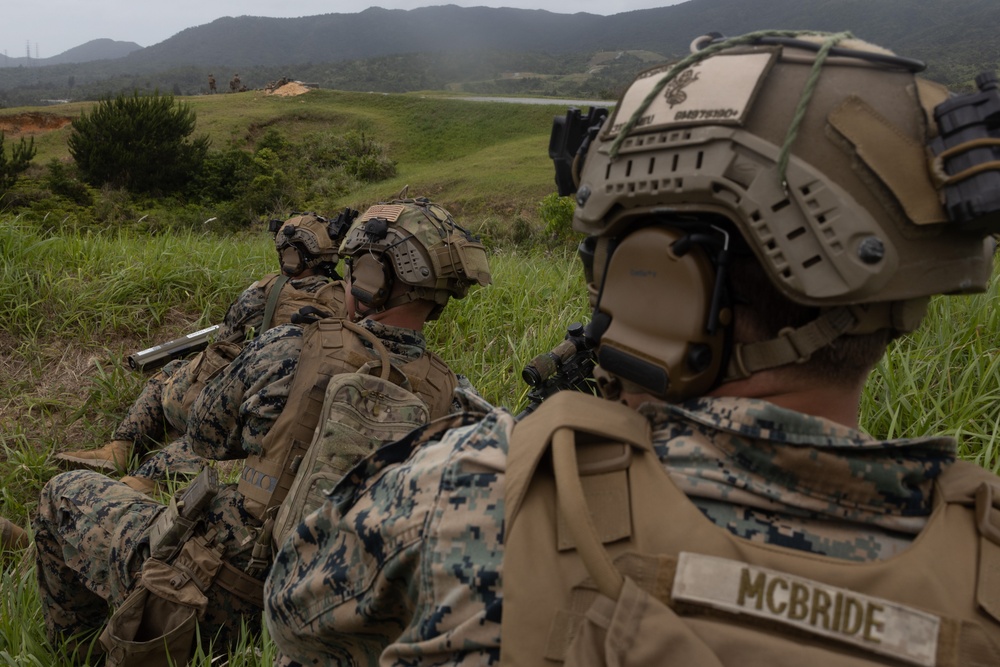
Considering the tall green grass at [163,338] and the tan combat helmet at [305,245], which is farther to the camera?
the tan combat helmet at [305,245]

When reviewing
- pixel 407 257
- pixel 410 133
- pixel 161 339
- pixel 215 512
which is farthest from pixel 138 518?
pixel 410 133

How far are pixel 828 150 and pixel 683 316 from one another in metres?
0.32

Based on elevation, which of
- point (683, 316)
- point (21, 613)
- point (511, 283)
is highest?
point (683, 316)

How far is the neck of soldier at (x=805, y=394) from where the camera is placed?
3.73 ft

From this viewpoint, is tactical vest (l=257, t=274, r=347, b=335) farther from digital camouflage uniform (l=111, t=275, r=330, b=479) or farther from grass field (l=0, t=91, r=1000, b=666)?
grass field (l=0, t=91, r=1000, b=666)

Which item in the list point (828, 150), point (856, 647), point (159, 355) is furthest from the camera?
point (159, 355)

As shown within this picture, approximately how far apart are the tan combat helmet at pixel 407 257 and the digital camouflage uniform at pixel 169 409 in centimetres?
151

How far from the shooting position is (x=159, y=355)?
5.20 m

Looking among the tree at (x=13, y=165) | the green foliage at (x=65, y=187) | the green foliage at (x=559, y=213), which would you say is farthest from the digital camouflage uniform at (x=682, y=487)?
the green foliage at (x=65, y=187)

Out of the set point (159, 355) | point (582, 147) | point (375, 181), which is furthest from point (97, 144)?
point (582, 147)

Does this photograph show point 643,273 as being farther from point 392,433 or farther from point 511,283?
point 511,283

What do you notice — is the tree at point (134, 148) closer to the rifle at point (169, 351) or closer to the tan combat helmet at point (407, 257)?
the rifle at point (169, 351)

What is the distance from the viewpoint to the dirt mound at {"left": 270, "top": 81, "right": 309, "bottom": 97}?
39000mm

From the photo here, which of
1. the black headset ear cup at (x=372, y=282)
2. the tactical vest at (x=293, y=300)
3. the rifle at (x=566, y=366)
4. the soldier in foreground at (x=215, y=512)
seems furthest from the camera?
the tactical vest at (x=293, y=300)
